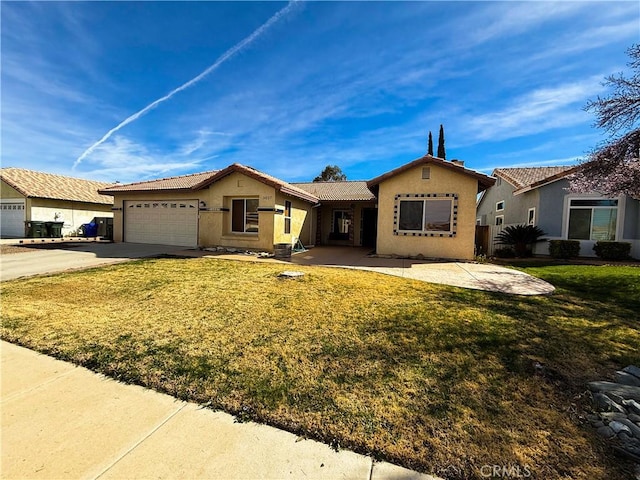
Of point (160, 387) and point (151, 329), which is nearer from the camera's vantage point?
point (160, 387)

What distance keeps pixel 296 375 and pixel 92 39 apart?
13032 mm

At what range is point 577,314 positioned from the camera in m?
5.59

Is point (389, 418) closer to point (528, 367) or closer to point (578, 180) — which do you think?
point (528, 367)

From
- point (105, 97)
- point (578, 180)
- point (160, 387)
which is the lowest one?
point (160, 387)

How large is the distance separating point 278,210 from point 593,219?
16.5m

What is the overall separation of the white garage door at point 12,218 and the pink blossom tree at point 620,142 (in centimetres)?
3357

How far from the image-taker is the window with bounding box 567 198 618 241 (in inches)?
595

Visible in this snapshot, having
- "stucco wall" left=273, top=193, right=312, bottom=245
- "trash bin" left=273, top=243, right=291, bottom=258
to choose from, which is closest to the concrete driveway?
"trash bin" left=273, top=243, right=291, bottom=258

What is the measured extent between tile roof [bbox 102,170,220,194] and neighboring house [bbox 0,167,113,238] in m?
8.87

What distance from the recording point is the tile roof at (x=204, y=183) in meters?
13.5

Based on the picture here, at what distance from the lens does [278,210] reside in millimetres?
13742

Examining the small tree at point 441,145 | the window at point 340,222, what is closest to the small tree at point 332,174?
the small tree at point 441,145

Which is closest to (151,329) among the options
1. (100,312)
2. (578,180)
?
(100,312)

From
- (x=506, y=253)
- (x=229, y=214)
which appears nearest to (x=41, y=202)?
(x=229, y=214)
